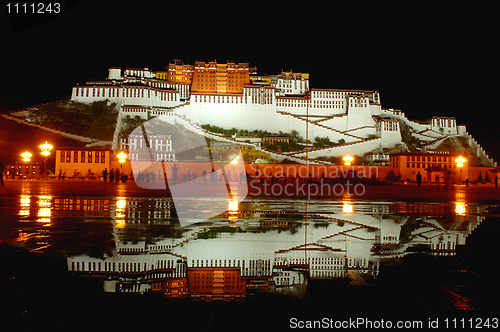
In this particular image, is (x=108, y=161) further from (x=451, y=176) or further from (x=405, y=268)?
(x=451, y=176)

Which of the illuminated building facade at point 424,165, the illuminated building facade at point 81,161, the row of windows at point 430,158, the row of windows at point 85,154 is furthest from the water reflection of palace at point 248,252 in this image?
the row of windows at point 430,158

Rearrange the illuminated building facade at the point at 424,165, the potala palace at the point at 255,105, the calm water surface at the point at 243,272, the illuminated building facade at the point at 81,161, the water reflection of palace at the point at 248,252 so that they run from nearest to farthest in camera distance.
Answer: the calm water surface at the point at 243,272, the water reflection of palace at the point at 248,252, the illuminated building facade at the point at 81,161, the illuminated building facade at the point at 424,165, the potala palace at the point at 255,105

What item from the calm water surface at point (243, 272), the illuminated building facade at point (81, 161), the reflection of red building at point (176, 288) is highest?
the illuminated building facade at point (81, 161)

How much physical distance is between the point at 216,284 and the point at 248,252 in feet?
3.65

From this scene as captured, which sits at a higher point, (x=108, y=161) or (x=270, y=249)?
(x=108, y=161)

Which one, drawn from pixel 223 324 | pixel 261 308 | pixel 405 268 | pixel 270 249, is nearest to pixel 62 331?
pixel 223 324

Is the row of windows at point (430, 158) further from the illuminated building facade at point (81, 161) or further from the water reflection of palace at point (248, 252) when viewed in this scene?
the water reflection of palace at point (248, 252)

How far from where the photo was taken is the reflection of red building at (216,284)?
7.94ft

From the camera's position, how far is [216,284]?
2.67m

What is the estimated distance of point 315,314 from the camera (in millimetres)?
2133

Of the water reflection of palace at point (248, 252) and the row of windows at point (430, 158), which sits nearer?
the water reflection of palace at point (248, 252)

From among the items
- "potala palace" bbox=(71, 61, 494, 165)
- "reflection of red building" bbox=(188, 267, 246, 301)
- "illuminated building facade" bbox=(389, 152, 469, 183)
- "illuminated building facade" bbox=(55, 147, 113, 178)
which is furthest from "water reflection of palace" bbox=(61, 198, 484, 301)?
"potala palace" bbox=(71, 61, 494, 165)

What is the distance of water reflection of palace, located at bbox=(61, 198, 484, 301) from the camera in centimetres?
271

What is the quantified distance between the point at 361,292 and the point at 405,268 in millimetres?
933
